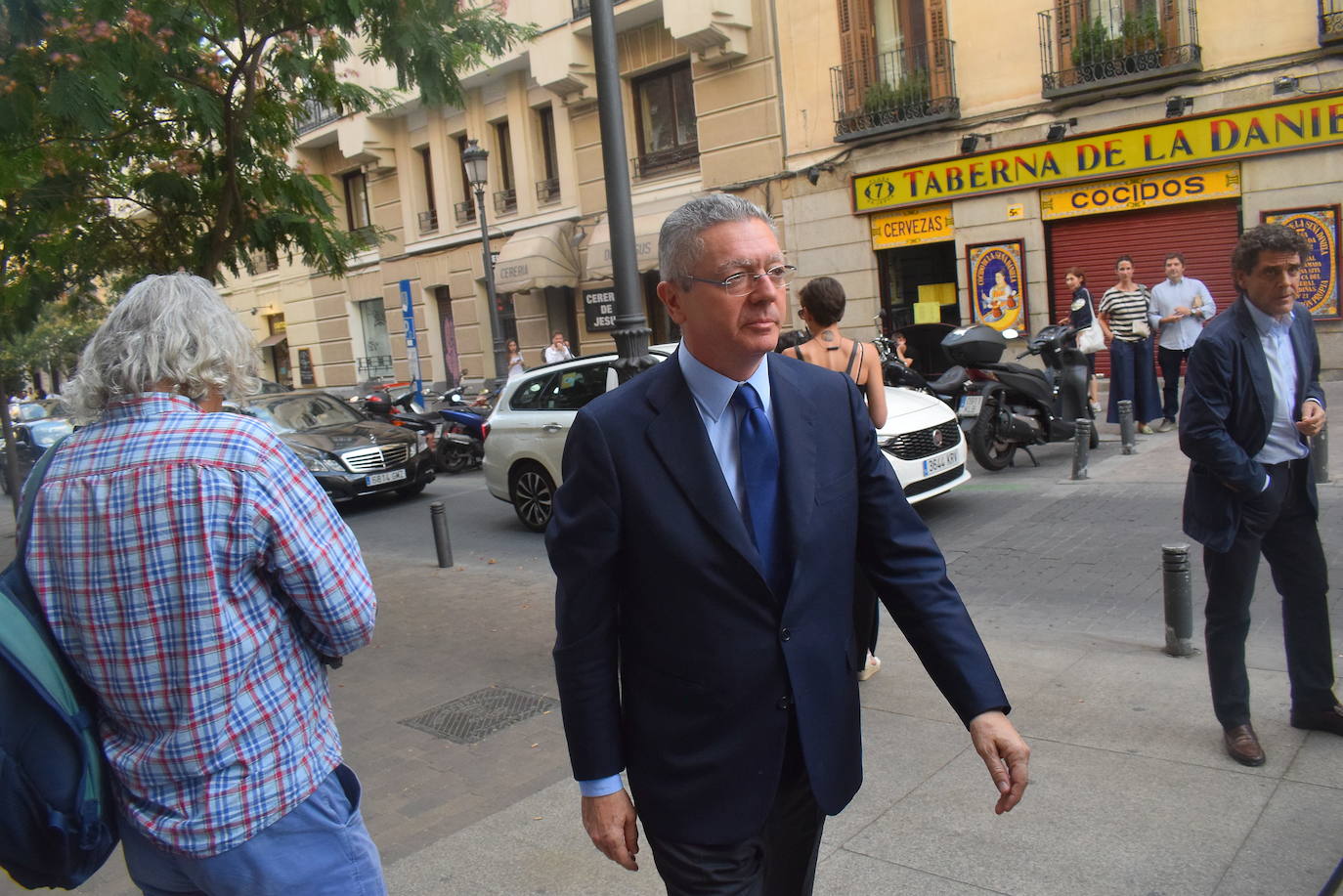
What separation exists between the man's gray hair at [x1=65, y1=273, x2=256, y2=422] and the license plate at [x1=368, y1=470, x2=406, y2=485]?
10657mm

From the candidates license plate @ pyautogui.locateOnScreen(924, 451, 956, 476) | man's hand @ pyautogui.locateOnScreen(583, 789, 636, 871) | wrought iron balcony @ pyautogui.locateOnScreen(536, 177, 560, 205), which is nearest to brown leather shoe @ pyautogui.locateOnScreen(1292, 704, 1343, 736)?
man's hand @ pyautogui.locateOnScreen(583, 789, 636, 871)

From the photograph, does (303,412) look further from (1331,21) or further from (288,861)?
(1331,21)

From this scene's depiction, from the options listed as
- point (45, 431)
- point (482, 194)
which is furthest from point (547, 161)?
point (45, 431)

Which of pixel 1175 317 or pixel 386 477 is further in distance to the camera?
pixel 386 477

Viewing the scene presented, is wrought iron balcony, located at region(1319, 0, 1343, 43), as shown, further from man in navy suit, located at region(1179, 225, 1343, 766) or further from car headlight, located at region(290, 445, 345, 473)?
car headlight, located at region(290, 445, 345, 473)

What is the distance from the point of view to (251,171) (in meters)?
8.27

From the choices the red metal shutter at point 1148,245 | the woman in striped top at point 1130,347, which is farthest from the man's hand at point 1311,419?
the red metal shutter at point 1148,245

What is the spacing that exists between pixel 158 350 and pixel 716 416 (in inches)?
42.1

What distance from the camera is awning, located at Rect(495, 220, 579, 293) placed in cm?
2223

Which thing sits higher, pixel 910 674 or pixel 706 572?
pixel 706 572

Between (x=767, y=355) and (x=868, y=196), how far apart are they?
53.3ft

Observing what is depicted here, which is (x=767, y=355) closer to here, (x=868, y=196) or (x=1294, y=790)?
(x=1294, y=790)

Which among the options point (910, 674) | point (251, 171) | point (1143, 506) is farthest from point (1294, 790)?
point (251, 171)

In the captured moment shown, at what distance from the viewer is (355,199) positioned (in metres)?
29.3
